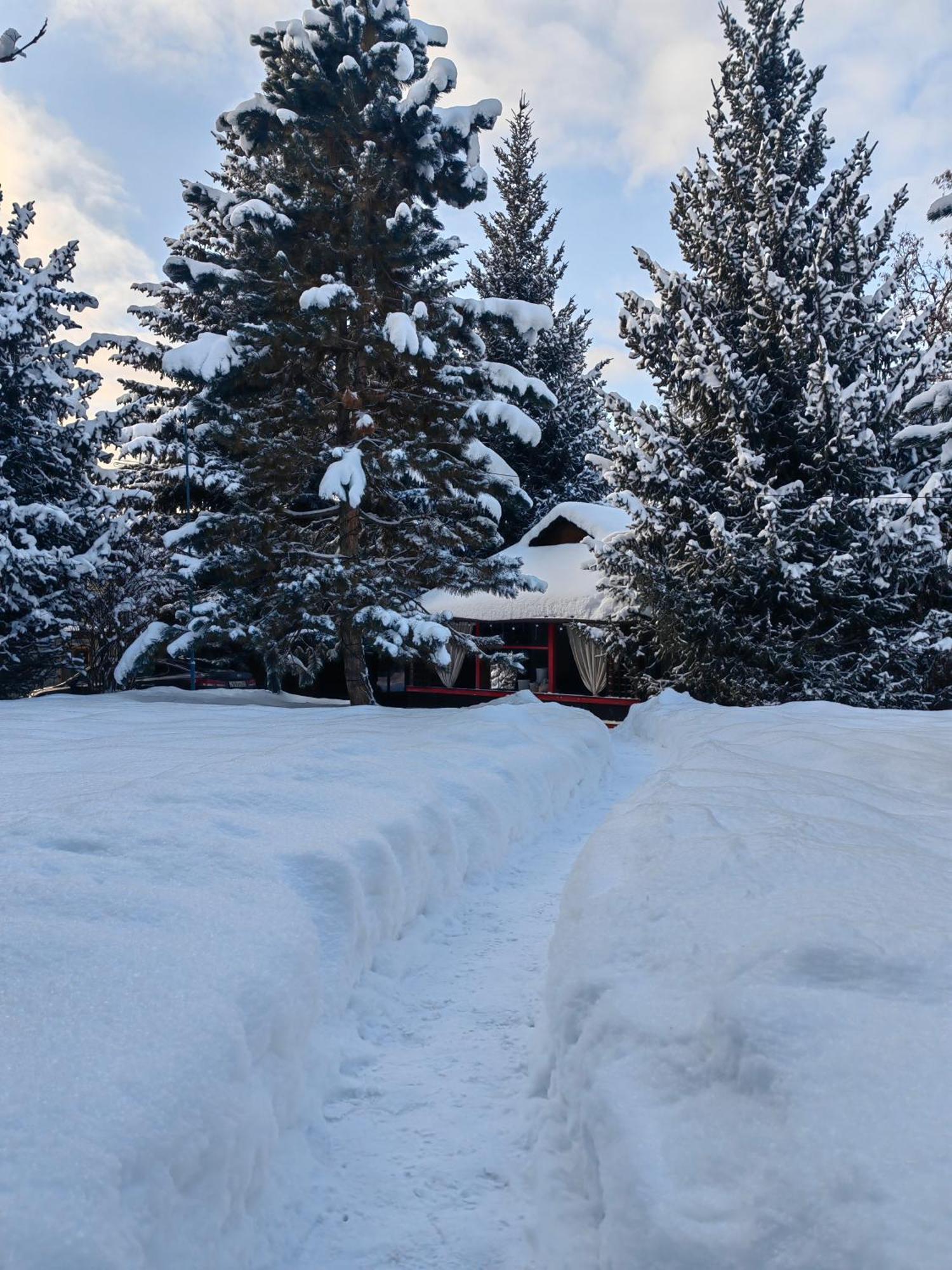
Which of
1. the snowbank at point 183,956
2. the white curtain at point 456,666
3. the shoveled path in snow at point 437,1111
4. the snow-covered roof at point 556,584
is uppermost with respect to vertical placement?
the snow-covered roof at point 556,584

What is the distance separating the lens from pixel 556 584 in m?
18.0

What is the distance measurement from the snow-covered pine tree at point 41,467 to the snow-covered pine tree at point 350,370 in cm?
277

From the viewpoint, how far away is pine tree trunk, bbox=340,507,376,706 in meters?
11.9

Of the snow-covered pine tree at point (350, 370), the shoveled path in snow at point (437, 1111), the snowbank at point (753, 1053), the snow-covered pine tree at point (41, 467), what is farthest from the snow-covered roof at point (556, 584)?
the snowbank at point (753, 1053)

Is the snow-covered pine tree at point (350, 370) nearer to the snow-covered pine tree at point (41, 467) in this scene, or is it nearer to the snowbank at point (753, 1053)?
the snow-covered pine tree at point (41, 467)

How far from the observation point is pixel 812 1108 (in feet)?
6.02

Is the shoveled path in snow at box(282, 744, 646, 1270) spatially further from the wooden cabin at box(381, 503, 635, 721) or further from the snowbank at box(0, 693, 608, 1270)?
the wooden cabin at box(381, 503, 635, 721)

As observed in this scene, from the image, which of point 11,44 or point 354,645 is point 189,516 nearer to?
point 354,645

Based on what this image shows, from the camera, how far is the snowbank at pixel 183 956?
182cm

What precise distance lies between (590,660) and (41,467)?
1214 centimetres

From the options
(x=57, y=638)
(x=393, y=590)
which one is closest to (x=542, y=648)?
(x=393, y=590)

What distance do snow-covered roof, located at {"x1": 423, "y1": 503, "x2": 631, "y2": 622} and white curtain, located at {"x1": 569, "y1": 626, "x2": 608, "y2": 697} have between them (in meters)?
0.78

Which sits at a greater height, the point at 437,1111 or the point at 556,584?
the point at 556,584

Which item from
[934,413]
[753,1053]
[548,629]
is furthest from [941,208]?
[548,629]
